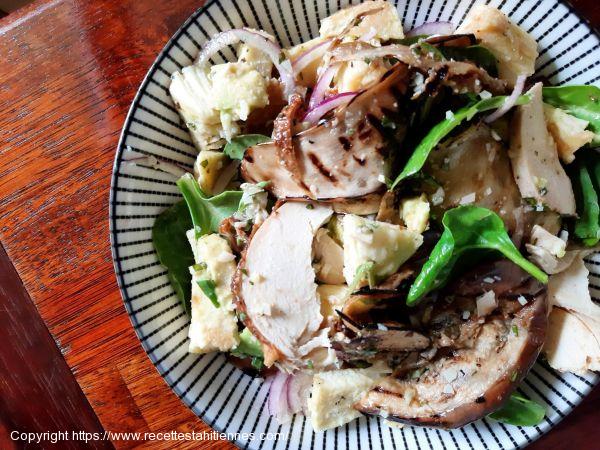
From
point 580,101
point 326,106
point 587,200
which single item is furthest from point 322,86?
point 587,200

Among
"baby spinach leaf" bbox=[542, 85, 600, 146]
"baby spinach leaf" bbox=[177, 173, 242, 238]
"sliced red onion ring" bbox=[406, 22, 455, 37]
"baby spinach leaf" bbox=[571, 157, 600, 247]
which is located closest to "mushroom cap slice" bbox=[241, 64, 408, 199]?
"baby spinach leaf" bbox=[177, 173, 242, 238]

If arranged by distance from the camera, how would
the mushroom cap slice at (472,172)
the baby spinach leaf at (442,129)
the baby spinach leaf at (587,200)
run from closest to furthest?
1. the baby spinach leaf at (442,129)
2. the mushroom cap slice at (472,172)
3. the baby spinach leaf at (587,200)

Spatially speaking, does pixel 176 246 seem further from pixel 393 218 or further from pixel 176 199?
pixel 393 218

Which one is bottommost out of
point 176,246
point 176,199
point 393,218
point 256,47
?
point 393,218

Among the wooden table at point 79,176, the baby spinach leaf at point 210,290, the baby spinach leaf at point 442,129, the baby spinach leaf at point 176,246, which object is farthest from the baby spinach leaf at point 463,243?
the wooden table at point 79,176

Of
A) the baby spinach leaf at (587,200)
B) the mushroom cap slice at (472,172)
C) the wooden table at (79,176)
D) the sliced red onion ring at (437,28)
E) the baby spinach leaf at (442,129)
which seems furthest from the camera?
the wooden table at (79,176)

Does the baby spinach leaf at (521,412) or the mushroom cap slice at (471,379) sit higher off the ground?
the mushroom cap slice at (471,379)

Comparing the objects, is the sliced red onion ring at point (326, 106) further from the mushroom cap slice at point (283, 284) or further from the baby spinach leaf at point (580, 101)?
the baby spinach leaf at point (580, 101)
